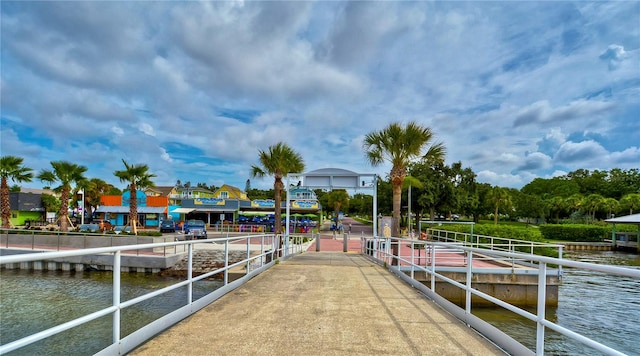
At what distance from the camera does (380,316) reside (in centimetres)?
575

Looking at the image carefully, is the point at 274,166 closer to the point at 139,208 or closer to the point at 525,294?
the point at 525,294

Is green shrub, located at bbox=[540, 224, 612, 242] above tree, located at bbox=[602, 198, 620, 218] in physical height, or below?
below

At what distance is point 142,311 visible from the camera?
13.0 m

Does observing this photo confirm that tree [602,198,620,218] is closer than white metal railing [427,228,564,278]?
No

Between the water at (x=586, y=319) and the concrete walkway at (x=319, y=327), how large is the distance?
4.54 meters

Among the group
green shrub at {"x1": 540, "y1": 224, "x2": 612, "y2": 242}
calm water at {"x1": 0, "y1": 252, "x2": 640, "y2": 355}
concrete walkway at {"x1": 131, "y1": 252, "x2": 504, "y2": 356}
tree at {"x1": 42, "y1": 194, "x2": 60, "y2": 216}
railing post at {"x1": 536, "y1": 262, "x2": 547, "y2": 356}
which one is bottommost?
green shrub at {"x1": 540, "y1": 224, "x2": 612, "y2": 242}

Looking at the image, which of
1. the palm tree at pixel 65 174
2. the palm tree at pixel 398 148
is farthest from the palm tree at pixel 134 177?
the palm tree at pixel 398 148

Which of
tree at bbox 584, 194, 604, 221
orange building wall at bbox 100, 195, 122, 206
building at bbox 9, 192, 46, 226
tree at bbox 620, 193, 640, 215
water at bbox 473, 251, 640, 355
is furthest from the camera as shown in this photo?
tree at bbox 584, 194, 604, 221

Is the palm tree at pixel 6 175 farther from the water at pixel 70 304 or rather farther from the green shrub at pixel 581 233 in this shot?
the green shrub at pixel 581 233

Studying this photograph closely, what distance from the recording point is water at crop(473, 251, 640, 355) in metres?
9.79

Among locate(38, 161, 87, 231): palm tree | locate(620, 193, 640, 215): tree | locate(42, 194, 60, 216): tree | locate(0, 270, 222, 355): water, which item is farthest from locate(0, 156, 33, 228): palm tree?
locate(620, 193, 640, 215): tree

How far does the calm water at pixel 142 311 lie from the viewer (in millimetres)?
9859

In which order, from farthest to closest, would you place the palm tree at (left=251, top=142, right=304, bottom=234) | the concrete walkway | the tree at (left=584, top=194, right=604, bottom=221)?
the tree at (left=584, top=194, right=604, bottom=221)
the palm tree at (left=251, top=142, right=304, bottom=234)
the concrete walkway

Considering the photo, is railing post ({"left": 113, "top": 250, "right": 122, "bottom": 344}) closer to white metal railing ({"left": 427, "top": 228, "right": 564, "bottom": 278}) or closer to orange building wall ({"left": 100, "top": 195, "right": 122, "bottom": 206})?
white metal railing ({"left": 427, "top": 228, "right": 564, "bottom": 278})
